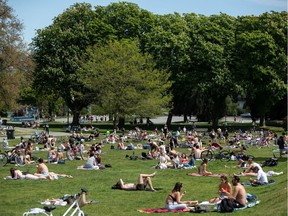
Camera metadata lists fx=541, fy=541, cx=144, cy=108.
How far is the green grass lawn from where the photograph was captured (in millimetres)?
17844

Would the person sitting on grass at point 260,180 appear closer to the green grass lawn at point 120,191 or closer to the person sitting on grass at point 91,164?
the green grass lawn at point 120,191

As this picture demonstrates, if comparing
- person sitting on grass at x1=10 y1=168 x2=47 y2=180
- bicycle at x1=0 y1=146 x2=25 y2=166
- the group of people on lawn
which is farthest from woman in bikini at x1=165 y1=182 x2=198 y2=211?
bicycle at x1=0 y1=146 x2=25 y2=166

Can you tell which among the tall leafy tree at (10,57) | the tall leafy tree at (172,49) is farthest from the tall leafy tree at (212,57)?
the tall leafy tree at (10,57)

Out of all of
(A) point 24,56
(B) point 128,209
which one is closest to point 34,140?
(A) point 24,56

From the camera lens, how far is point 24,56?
2402 inches

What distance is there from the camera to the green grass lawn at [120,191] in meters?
17.8

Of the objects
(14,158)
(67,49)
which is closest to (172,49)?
(67,49)

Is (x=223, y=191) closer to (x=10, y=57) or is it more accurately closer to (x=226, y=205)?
(x=226, y=205)

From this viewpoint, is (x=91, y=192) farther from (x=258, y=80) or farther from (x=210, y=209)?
(x=258, y=80)

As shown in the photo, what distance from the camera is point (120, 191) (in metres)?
22.0

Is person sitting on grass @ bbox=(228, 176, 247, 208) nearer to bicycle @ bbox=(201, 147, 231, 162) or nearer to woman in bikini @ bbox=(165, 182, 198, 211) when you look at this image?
woman in bikini @ bbox=(165, 182, 198, 211)

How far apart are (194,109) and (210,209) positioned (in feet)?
194

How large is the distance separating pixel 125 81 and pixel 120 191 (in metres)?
40.9

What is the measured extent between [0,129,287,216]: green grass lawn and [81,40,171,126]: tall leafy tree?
98.3 feet
